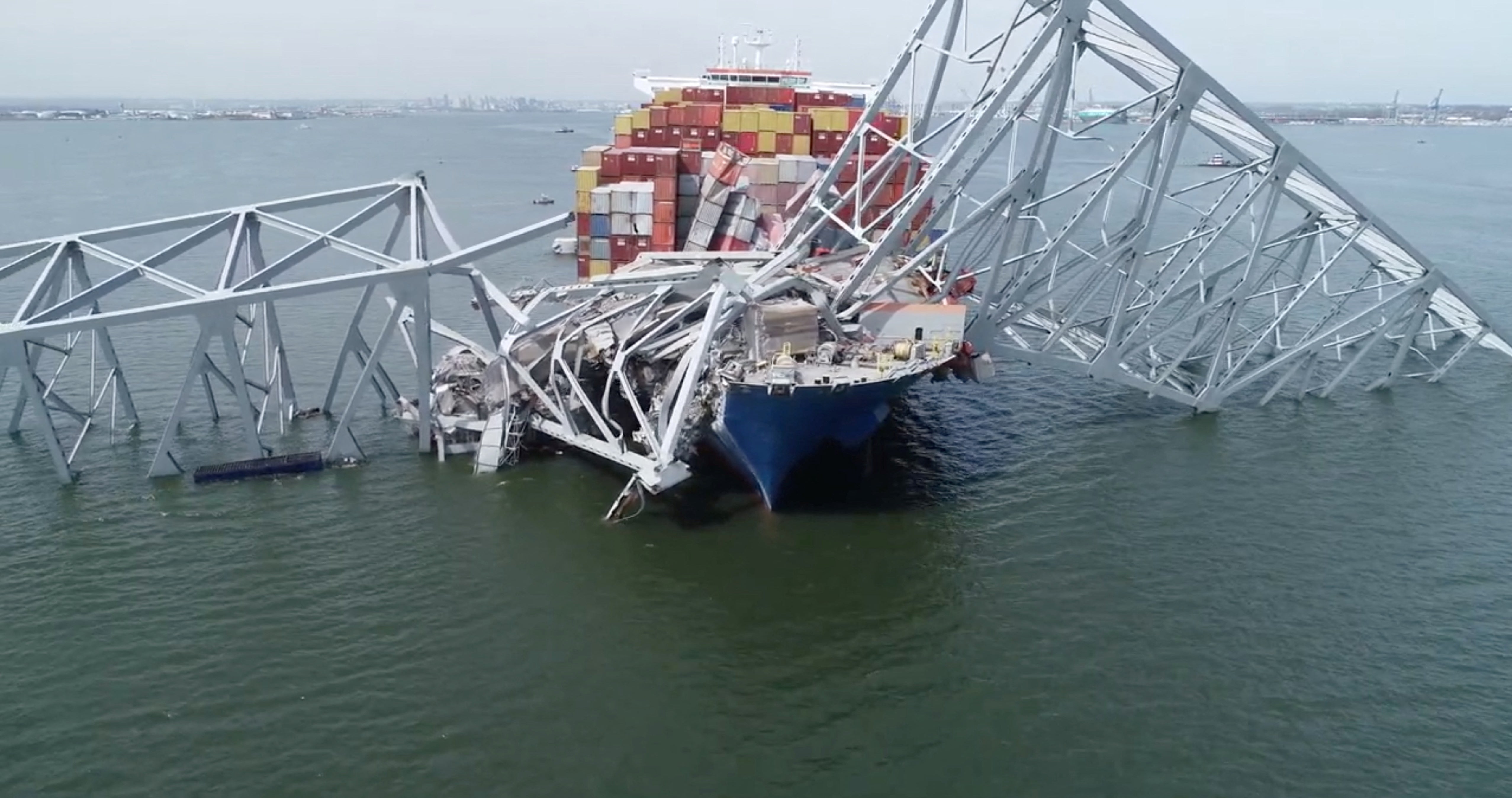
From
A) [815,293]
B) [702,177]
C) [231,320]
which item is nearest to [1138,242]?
[815,293]

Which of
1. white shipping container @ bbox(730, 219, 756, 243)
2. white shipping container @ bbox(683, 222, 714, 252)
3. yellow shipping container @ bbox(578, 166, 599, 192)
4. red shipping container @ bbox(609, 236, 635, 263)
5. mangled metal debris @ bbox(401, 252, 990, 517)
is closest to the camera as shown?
mangled metal debris @ bbox(401, 252, 990, 517)

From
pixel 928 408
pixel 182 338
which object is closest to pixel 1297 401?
pixel 928 408

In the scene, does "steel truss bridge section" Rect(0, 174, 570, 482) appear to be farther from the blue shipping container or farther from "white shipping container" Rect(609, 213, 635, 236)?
the blue shipping container

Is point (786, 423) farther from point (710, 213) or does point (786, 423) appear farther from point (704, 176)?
point (704, 176)

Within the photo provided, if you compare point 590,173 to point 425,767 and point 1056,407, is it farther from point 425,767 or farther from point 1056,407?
point 425,767

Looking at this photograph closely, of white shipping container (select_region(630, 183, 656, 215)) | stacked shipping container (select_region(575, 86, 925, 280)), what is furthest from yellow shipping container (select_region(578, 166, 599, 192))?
white shipping container (select_region(630, 183, 656, 215))
